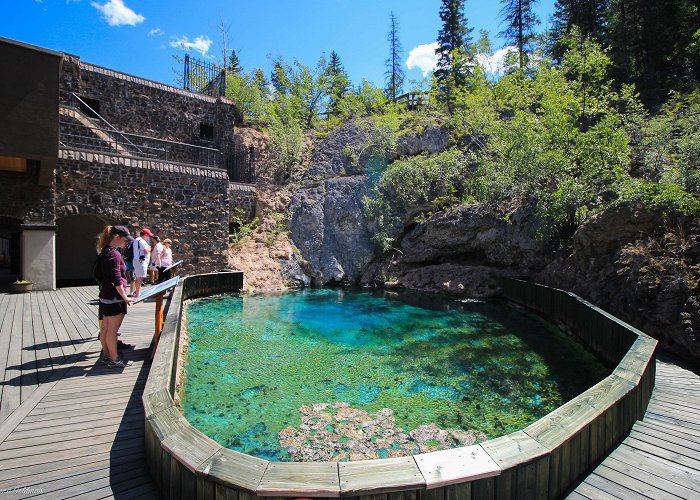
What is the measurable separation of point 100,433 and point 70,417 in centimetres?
54

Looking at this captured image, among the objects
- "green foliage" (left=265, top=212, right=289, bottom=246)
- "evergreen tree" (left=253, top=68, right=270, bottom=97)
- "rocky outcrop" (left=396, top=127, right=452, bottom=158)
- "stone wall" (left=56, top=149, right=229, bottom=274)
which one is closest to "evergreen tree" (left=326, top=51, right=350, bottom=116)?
"evergreen tree" (left=253, top=68, right=270, bottom=97)

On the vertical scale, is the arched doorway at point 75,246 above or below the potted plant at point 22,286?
above

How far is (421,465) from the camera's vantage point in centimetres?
250

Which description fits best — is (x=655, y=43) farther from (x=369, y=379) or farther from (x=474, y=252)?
(x=369, y=379)

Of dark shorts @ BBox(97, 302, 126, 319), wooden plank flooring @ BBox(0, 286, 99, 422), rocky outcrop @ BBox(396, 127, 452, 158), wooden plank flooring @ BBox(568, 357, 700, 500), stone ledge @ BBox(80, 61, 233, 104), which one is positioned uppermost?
stone ledge @ BBox(80, 61, 233, 104)

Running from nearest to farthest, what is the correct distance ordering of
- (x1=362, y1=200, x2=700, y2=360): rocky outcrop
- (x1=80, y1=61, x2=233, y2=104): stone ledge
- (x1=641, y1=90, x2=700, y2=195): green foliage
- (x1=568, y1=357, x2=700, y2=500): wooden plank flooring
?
(x1=568, y1=357, x2=700, y2=500): wooden plank flooring → (x1=362, y1=200, x2=700, y2=360): rocky outcrop → (x1=641, y1=90, x2=700, y2=195): green foliage → (x1=80, y1=61, x2=233, y2=104): stone ledge

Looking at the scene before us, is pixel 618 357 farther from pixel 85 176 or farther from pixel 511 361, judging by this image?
pixel 85 176

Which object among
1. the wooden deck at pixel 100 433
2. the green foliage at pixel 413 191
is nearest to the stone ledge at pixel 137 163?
the green foliage at pixel 413 191

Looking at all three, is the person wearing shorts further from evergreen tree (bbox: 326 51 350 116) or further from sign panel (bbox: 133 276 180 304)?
evergreen tree (bbox: 326 51 350 116)

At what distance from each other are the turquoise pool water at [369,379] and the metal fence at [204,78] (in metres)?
15.6

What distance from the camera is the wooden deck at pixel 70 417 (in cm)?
289

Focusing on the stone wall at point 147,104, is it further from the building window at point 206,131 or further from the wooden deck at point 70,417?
the wooden deck at point 70,417

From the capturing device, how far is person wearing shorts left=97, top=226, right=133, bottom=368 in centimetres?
481

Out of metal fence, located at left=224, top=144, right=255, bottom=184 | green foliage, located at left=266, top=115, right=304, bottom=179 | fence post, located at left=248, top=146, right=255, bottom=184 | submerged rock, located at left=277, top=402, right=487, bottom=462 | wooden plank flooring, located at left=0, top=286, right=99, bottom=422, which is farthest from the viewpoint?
green foliage, located at left=266, top=115, right=304, bottom=179
